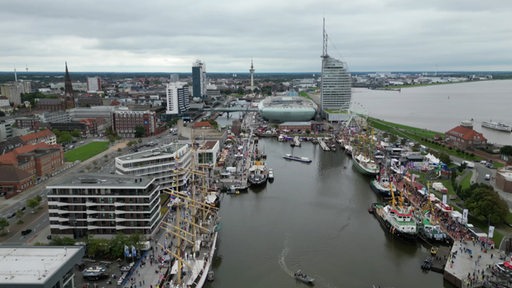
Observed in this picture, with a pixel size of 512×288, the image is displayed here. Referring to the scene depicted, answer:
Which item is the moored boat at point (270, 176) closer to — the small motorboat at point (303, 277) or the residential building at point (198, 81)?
the small motorboat at point (303, 277)

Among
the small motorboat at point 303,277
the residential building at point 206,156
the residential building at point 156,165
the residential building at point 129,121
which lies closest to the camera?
the small motorboat at point 303,277

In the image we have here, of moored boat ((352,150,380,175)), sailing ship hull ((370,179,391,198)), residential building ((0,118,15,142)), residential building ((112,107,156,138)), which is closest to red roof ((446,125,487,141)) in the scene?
moored boat ((352,150,380,175))

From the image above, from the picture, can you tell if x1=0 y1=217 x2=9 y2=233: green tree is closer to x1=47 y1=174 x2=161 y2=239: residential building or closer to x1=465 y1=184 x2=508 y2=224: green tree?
x1=47 y1=174 x2=161 y2=239: residential building

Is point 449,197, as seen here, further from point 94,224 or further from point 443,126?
point 443,126

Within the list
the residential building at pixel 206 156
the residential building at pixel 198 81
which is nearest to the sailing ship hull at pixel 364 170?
the residential building at pixel 206 156

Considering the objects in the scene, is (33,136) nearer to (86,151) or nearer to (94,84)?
(86,151)

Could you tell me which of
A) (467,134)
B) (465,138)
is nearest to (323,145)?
(465,138)

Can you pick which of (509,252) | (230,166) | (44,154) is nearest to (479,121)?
(230,166)
